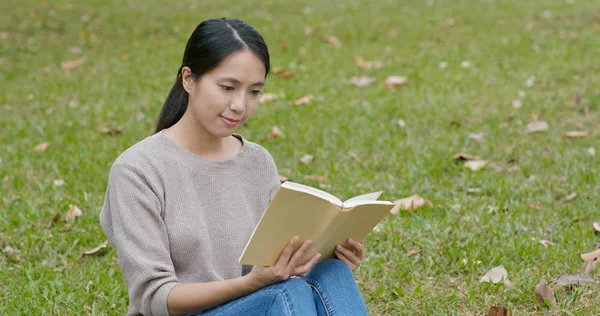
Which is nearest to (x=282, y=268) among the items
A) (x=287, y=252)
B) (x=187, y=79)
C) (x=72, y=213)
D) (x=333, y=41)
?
(x=287, y=252)

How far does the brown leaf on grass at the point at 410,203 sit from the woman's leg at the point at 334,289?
60.0 inches

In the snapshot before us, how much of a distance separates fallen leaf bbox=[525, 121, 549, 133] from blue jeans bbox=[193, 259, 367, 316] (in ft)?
9.51

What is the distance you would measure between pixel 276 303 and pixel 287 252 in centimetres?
13

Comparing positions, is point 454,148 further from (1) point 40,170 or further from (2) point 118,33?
(2) point 118,33

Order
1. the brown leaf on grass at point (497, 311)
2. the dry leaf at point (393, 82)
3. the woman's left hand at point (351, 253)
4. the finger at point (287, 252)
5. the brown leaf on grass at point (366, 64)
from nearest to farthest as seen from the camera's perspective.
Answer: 1. the finger at point (287, 252)
2. the woman's left hand at point (351, 253)
3. the brown leaf on grass at point (497, 311)
4. the dry leaf at point (393, 82)
5. the brown leaf on grass at point (366, 64)

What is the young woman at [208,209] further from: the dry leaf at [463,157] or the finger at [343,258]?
the dry leaf at [463,157]

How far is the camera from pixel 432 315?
2693 mm

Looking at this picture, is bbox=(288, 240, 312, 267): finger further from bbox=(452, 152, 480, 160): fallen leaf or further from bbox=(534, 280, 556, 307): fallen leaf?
bbox=(452, 152, 480, 160): fallen leaf

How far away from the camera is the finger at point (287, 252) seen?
1880mm

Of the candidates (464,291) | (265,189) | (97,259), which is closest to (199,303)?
(265,189)

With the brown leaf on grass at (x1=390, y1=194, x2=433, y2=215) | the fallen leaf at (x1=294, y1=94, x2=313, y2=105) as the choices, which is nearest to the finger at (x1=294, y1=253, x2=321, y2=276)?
the brown leaf on grass at (x1=390, y1=194, x2=433, y2=215)

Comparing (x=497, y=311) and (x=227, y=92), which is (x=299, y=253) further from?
(x=497, y=311)

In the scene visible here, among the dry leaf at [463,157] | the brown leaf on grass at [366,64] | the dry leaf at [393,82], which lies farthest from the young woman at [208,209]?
the brown leaf on grass at [366,64]

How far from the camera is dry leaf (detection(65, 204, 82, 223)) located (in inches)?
141
